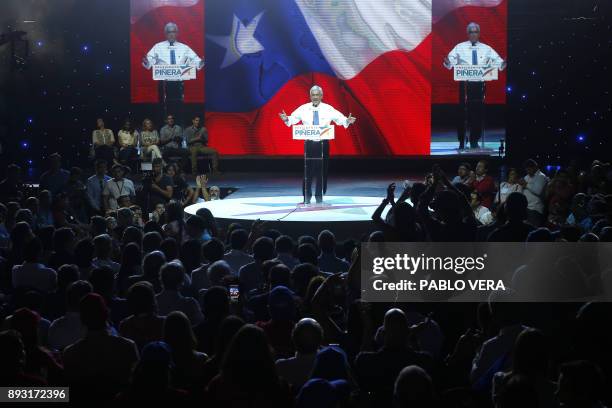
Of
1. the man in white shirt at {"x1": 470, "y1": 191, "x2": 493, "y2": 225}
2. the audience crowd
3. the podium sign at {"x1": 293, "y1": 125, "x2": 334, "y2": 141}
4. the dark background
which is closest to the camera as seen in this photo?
the audience crowd

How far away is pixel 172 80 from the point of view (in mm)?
15828

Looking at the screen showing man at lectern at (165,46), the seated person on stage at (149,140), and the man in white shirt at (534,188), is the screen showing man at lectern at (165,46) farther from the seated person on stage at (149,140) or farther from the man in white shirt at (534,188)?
the man in white shirt at (534,188)

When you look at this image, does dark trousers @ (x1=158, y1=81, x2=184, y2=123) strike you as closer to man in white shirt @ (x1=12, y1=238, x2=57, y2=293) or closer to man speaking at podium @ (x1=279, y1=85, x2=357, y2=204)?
man speaking at podium @ (x1=279, y1=85, x2=357, y2=204)

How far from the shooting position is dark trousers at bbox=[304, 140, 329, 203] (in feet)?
34.2

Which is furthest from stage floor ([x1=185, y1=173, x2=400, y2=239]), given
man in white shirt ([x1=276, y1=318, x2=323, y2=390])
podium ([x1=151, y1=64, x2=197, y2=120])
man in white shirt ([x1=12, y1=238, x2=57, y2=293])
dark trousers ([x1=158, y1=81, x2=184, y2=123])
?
man in white shirt ([x1=276, y1=318, x2=323, y2=390])

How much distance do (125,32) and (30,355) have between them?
12810 millimetres

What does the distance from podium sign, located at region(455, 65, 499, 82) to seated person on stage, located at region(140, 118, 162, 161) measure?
5.43 meters

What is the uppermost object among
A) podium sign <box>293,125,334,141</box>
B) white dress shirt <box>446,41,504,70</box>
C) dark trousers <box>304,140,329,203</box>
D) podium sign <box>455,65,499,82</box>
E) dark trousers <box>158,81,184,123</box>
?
white dress shirt <box>446,41,504,70</box>

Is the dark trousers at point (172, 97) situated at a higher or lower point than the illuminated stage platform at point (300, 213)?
higher

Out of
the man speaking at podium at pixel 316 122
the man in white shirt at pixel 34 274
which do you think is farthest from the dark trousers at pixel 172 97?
the man in white shirt at pixel 34 274

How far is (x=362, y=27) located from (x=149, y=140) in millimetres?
4293

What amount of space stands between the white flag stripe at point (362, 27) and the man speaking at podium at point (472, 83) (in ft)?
2.35

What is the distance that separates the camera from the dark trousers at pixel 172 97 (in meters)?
16.0

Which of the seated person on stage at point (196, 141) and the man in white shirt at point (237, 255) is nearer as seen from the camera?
the man in white shirt at point (237, 255)
